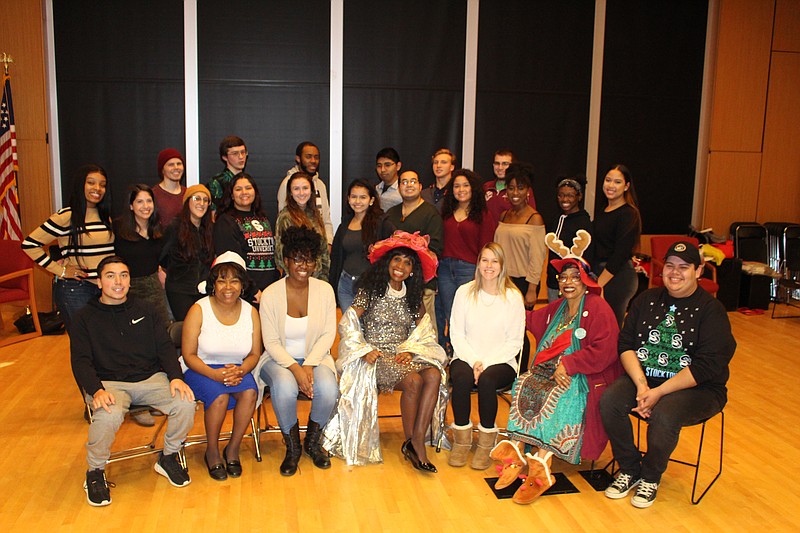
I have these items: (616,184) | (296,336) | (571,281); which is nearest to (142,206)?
(296,336)

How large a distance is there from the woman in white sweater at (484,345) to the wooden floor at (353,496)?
0.70 feet

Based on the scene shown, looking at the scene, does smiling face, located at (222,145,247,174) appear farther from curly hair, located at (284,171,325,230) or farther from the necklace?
the necklace

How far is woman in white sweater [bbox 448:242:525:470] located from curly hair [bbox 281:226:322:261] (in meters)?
0.93

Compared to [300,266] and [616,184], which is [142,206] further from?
[616,184]

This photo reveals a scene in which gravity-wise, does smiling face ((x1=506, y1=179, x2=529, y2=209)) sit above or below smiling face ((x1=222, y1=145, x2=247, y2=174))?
below

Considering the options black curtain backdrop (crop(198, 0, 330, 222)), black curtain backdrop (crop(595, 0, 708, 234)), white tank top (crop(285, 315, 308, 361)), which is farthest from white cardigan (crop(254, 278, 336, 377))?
black curtain backdrop (crop(595, 0, 708, 234))

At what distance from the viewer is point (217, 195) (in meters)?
5.22

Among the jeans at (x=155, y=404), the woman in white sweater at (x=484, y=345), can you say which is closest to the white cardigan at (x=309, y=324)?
the jeans at (x=155, y=404)

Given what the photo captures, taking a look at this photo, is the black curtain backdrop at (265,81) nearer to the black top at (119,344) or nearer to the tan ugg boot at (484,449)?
the black top at (119,344)

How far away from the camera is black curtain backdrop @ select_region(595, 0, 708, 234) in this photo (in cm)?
860

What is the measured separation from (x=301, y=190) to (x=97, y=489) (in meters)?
2.24

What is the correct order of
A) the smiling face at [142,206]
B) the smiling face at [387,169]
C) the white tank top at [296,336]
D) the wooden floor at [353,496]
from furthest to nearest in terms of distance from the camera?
the smiling face at [387,169] < the smiling face at [142,206] < the white tank top at [296,336] < the wooden floor at [353,496]

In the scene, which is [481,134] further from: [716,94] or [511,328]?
[511,328]

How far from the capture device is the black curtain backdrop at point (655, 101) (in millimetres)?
8602
